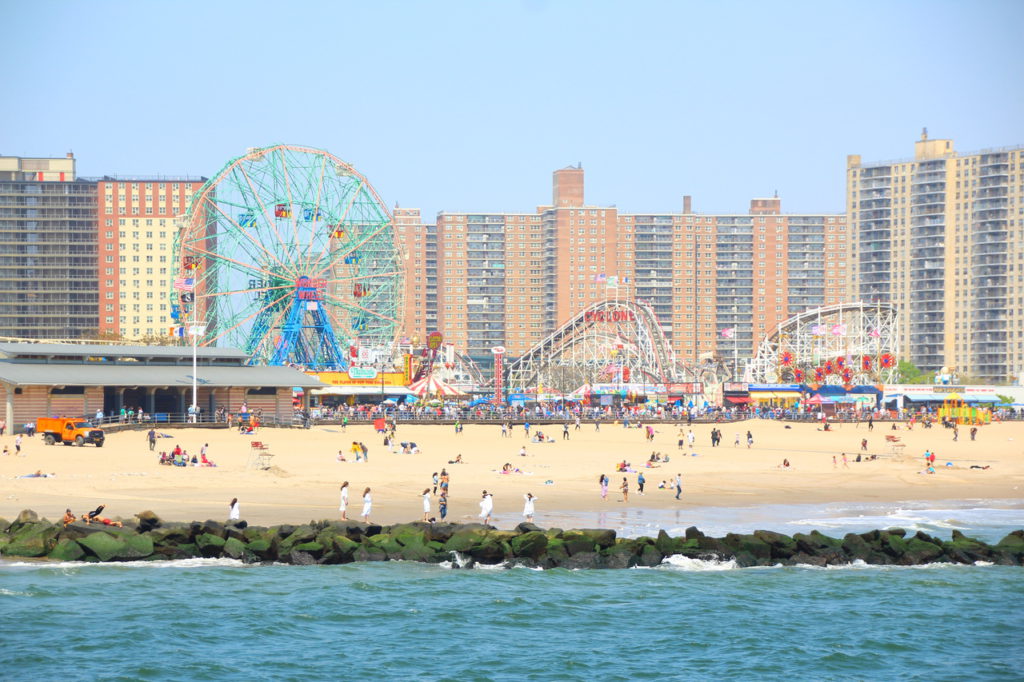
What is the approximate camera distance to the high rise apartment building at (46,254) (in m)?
158

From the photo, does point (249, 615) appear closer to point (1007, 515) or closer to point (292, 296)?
point (1007, 515)

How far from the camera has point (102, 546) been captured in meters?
30.1

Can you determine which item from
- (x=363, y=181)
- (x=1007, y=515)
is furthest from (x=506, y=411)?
(x=1007, y=515)

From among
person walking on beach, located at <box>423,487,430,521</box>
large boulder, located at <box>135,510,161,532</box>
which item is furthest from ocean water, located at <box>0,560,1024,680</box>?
person walking on beach, located at <box>423,487,430,521</box>

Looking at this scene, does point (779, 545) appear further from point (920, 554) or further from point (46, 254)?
point (46, 254)

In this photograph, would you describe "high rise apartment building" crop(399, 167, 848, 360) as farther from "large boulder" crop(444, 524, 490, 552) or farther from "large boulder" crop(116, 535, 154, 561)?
"large boulder" crop(116, 535, 154, 561)

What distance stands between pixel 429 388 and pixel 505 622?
230ft

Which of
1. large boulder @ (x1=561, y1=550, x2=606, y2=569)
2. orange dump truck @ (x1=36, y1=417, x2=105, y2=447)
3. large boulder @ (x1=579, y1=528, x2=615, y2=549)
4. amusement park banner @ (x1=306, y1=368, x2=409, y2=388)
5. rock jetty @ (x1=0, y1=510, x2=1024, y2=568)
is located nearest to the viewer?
rock jetty @ (x1=0, y1=510, x2=1024, y2=568)

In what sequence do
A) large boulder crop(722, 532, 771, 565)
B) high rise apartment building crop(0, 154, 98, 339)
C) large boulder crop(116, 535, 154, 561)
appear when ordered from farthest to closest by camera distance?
high rise apartment building crop(0, 154, 98, 339) → large boulder crop(722, 532, 771, 565) → large boulder crop(116, 535, 154, 561)

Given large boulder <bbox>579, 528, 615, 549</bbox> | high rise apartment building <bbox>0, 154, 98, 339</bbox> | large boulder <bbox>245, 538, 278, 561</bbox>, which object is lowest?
large boulder <bbox>245, 538, 278, 561</bbox>

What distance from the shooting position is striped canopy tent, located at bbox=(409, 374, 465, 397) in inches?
3767

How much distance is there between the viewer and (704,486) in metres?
47.2

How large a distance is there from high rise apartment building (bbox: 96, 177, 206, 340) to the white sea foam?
136564 millimetres

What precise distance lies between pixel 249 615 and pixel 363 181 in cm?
6887
